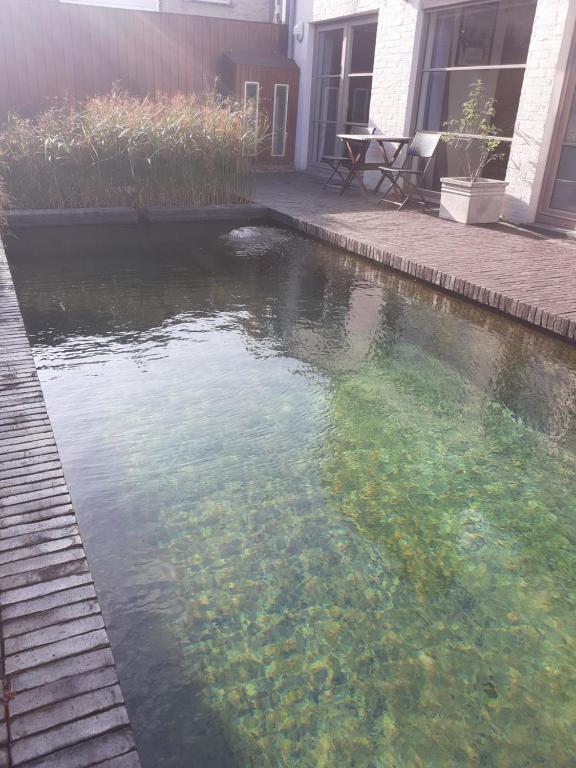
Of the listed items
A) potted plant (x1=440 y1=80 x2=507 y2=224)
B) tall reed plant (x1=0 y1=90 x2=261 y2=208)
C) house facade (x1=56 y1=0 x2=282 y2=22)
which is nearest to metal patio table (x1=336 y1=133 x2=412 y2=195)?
potted plant (x1=440 y1=80 x2=507 y2=224)

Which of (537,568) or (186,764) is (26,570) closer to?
(186,764)

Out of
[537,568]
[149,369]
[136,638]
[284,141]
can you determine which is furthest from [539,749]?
[284,141]

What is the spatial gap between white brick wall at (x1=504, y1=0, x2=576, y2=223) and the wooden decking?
0.40 metres

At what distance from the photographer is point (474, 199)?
677cm

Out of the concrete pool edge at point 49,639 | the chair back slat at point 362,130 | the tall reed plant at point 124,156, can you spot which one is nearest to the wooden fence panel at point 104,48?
the chair back slat at point 362,130

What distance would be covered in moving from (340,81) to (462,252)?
607 centimetres

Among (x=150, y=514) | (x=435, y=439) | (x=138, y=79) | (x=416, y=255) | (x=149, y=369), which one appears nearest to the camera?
(x=150, y=514)

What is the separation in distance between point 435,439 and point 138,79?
33.8ft

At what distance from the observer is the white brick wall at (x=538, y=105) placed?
19.7 ft

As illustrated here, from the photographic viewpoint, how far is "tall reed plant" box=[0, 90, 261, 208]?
6.55 metres

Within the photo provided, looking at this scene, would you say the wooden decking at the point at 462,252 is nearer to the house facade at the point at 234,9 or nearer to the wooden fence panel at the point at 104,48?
the wooden fence panel at the point at 104,48

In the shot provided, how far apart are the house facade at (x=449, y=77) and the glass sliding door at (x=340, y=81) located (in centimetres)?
2

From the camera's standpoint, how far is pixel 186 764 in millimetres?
1472

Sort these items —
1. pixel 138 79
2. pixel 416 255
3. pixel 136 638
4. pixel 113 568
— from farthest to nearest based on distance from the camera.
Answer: pixel 138 79, pixel 416 255, pixel 113 568, pixel 136 638
